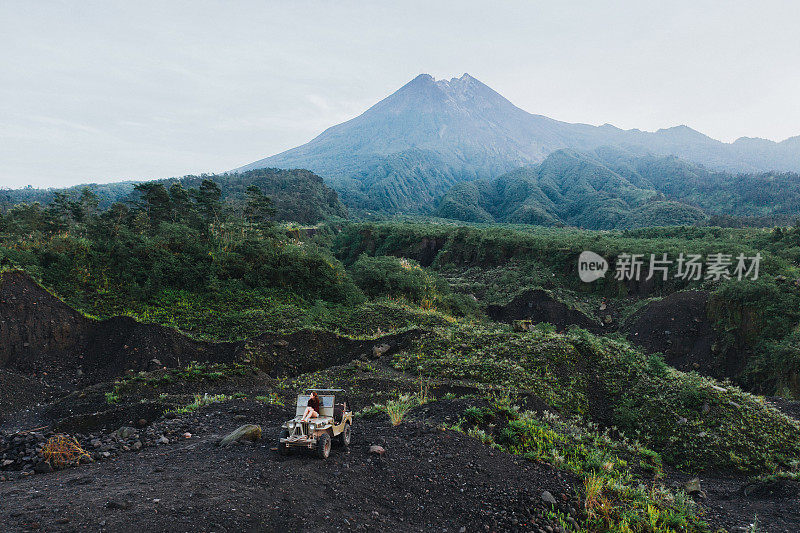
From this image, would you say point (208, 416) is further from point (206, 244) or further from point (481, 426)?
point (206, 244)

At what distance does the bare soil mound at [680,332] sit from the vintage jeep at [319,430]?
18.6m

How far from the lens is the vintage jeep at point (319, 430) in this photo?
16.1 feet

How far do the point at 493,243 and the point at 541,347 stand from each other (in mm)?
26410

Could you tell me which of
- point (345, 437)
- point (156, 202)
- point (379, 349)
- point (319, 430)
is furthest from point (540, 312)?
point (156, 202)

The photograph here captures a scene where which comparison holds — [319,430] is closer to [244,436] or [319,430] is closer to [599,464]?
[244,436]

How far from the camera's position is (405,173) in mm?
158375

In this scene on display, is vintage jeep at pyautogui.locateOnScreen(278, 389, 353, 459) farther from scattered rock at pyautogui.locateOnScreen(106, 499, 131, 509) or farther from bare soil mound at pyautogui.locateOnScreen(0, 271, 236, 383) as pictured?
bare soil mound at pyautogui.locateOnScreen(0, 271, 236, 383)

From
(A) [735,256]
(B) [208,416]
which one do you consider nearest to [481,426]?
(B) [208,416]

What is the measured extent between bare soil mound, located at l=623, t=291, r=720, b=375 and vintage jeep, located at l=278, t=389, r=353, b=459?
18628 millimetres

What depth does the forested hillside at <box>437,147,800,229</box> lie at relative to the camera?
7488cm

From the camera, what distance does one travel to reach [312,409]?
5246 mm

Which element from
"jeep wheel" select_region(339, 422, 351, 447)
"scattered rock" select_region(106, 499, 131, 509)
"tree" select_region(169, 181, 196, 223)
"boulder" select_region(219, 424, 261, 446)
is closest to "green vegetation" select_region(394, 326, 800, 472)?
"jeep wheel" select_region(339, 422, 351, 447)

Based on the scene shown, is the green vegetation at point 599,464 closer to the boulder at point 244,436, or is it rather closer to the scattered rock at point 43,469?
the boulder at point 244,436

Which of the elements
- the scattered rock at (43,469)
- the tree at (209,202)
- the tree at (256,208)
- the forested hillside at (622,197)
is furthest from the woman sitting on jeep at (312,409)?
the forested hillside at (622,197)
